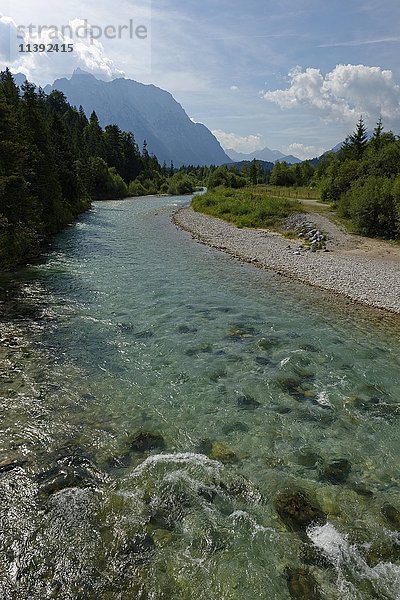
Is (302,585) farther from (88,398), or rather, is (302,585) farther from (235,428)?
(88,398)

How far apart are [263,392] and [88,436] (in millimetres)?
5091

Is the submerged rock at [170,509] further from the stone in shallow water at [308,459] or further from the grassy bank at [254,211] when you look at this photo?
the grassy bank at [254,211]

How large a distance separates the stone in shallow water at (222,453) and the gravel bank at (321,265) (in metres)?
12.7

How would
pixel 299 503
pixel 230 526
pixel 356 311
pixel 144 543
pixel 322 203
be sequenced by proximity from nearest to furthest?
pixel 144 543
pixel 230 526
pixel 299 503
pixel 356 311
pixel 322 203

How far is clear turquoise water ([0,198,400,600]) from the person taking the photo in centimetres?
619

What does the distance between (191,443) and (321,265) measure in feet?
63.7

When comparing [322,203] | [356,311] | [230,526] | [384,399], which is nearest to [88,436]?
[230,526]

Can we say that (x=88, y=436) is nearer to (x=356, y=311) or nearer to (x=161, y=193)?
(x=356, y=311)

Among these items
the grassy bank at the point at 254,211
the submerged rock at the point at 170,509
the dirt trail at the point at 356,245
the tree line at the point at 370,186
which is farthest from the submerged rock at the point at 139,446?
the grassy bank at the point at 254,211

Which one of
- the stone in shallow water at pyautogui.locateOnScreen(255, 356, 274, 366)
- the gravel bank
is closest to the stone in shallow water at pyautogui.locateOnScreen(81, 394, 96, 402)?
the stone in shallow water at pyautogui.locateOnScreen(255, 356, 274, 366)

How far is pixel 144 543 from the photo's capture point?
6.52 metres

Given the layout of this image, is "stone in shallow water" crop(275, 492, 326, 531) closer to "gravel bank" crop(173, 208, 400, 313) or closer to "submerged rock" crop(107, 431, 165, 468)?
"submerged rock" crop(107, 431, 165, 468)

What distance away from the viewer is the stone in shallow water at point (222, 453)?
28.4 feet

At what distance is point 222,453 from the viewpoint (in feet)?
29.0
